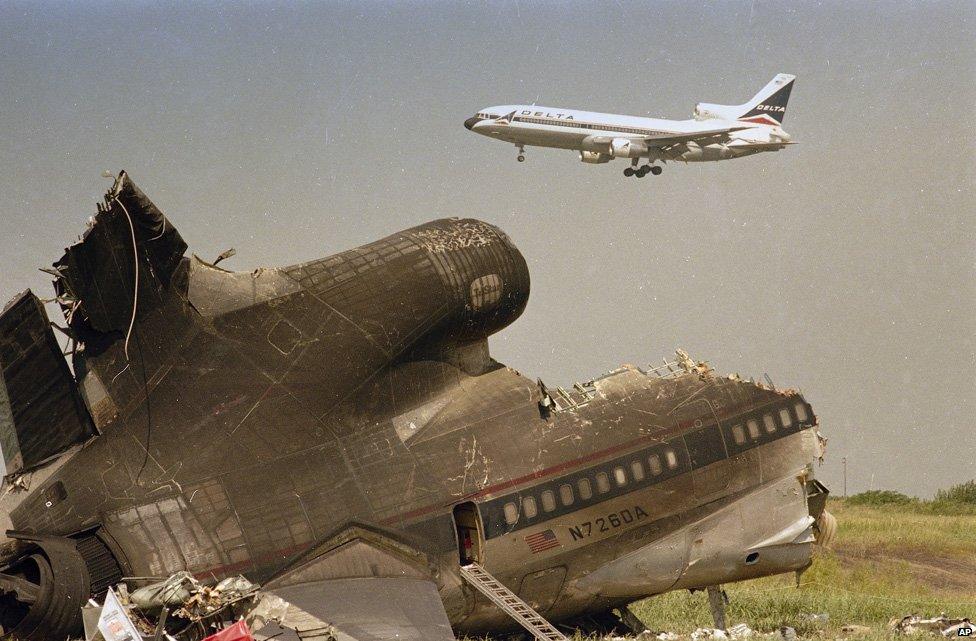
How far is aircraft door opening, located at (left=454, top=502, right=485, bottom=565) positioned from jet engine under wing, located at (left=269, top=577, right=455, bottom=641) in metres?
0.96

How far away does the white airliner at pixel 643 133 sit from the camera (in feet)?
166

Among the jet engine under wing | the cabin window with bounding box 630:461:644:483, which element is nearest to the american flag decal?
the cabin window with bounding box 630:461:644:483

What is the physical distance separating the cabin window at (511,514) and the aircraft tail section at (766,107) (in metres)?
41.0

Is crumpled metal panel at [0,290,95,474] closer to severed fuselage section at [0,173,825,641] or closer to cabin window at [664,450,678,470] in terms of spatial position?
severed fuselage section at [0,173,825,641]

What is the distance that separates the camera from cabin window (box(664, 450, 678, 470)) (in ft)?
54.4

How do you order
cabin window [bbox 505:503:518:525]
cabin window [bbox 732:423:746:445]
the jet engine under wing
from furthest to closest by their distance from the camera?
cabin window [bbox 732:423:746:445], cabin window [bbox 505:503:518:525], the jet engine under wing

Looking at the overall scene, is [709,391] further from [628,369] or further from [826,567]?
[826,567]

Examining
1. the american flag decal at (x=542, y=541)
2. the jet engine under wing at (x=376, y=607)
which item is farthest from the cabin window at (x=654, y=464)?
the jet engine under wing at (x=376, y=607)

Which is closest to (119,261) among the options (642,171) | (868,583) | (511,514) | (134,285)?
(134,285)

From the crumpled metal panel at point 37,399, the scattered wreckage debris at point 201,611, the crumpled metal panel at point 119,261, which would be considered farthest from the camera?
the crumpled metal panel at point 37,399

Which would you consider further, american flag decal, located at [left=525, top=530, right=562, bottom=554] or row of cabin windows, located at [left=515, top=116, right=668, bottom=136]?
row of cabin windows, located at [left=515, top=116, right=668, bottom=136]

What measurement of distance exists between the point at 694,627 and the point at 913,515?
893 inches

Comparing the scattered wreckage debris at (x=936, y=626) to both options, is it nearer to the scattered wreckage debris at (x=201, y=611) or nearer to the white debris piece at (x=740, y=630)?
the white debris piece at (x=740, y=630)

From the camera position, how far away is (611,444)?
1630 cm
